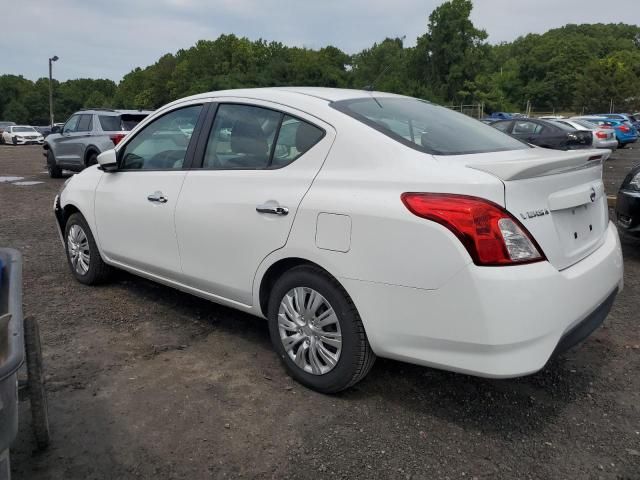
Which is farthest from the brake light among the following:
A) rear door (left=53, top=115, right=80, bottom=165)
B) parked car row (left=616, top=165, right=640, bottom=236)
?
parked car row (left=616, top=165, right=640, bottom=236)

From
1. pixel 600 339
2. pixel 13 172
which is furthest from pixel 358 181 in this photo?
pixel 13 172

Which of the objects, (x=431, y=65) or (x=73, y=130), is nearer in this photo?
(x=73, y=130)

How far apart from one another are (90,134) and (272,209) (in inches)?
412

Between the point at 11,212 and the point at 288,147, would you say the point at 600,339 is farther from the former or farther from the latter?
the point at 11,212

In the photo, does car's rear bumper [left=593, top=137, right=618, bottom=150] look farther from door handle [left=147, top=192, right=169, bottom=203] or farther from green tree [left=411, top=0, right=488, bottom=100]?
green tree [left=411, top=0, right=488, bottom=100]

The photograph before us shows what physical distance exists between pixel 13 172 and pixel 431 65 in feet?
187

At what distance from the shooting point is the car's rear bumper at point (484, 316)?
2.30 meters

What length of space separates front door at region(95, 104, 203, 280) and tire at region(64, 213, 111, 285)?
0.81 feet

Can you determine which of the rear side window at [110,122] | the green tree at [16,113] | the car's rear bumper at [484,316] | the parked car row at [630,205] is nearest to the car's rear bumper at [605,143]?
the parked car row at [630,205]

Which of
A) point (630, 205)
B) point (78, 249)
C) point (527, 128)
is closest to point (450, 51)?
point (527, 128)

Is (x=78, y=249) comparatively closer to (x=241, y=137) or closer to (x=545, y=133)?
(x=241, y=137)

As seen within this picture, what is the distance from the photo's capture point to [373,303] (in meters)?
2.59

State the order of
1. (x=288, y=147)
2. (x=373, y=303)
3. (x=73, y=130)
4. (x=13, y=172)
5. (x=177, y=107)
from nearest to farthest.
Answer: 1. (x=373, y=303)
2. (x=288, y=147)
3. (x=177, y=107)
4. (x=73, y=130)
5. (x=13, y=172)

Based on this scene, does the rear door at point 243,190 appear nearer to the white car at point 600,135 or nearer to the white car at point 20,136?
the white car at point 600,135
